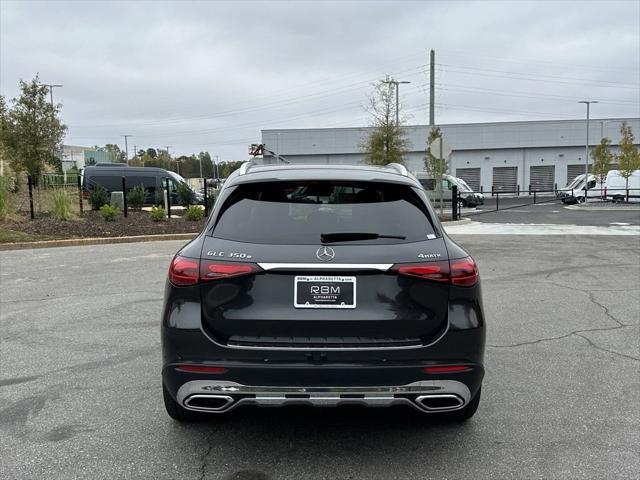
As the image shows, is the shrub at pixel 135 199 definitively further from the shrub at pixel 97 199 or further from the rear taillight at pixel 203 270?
the rear taillight at pixel 203 270

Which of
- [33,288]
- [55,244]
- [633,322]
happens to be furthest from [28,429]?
[55,244]

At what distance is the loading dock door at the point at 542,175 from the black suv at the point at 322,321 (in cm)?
6041

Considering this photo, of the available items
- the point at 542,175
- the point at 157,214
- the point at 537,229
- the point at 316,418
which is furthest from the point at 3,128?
the point at 542,175

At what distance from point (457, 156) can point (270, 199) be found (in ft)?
197

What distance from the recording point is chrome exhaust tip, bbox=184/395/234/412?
10.0 feet

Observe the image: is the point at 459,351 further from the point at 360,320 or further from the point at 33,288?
the point at 33,288

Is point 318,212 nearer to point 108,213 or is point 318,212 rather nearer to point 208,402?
point 208,402

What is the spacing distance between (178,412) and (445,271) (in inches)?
75.9

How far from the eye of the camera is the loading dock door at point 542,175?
59.3 meters

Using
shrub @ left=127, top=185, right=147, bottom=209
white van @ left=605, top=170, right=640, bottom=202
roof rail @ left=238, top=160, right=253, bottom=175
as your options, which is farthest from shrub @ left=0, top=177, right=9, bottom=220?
white van @ left=605, top=170, right=640, bottom=202

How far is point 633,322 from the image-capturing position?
249 inches

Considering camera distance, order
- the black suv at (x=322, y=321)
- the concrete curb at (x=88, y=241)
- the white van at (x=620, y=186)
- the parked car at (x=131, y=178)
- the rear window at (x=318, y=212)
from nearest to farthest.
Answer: the black suv at (x=322, y=321)
the rear window at (x=318, y=212)
the concrete curb at (x=88, y=241)
the parked car at (x=131, y=178)
the white van at (x=620, y=186)

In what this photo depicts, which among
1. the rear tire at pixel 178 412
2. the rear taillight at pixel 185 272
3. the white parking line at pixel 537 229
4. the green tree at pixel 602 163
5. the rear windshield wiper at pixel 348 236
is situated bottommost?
the rear tire at pixel 178 412

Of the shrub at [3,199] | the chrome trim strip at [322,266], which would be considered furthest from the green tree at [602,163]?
the chrome trim strip at [322,266]
